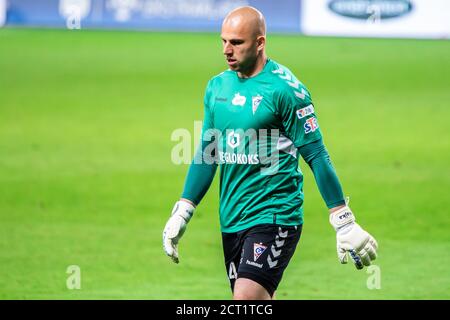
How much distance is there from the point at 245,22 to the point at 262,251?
1546 millimetres

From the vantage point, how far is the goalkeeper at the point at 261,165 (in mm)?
6359

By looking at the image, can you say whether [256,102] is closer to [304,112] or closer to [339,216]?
[304,112]

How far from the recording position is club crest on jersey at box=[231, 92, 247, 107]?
258 inches

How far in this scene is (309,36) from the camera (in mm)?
26625

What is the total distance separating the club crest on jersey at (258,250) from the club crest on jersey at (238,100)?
37.9 inches

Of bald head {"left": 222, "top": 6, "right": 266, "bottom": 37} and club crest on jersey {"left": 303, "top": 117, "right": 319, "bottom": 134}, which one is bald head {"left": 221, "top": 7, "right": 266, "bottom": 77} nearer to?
bald head {"left": 222, "top": 6, "right": 266, "bottom": 37}

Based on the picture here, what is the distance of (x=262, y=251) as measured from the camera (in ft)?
20.9

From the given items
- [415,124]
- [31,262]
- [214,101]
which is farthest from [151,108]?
[214,101]

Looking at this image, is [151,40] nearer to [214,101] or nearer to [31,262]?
[31,262]

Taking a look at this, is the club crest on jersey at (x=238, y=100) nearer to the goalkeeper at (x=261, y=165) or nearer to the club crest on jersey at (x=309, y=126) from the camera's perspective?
the goalkeeper at (x=261, y=165)


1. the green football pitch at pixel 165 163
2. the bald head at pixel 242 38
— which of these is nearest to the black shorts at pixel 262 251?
the bald head at pixel 242 38

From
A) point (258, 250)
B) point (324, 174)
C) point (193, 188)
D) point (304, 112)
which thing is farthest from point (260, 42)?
point (258, 250)

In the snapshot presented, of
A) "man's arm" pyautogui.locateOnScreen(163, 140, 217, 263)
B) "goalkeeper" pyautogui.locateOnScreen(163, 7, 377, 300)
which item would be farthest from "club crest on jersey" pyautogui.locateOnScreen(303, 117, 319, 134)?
"man's arm" pyautogui.locateOnScreen(163, 140, 217, 263)

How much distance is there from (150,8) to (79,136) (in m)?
11.4
